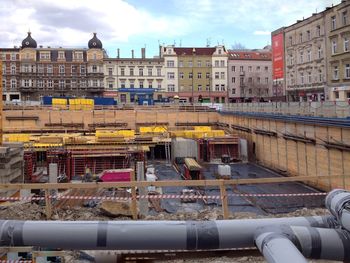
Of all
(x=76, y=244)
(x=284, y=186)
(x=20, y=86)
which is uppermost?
(x=20, y=86)

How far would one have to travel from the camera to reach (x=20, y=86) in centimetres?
7212

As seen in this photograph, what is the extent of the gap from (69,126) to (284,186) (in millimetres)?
27230

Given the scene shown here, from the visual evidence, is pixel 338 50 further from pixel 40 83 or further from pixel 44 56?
pixel 44 56

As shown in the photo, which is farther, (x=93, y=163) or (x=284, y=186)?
(x=93, y=163)

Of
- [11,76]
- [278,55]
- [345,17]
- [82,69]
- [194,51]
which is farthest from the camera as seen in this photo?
[194,51]

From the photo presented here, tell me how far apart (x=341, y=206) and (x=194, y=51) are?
2832 inches

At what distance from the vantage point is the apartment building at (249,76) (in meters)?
79.3

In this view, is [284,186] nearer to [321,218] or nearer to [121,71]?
[321,218]

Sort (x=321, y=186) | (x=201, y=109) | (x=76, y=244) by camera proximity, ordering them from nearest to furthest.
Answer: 1. (x=76, y=244)
2. (x=321, y=186)
3. (x=201, y=109)

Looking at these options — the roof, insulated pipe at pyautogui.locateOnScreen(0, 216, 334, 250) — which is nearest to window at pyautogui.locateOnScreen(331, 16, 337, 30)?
insulated pipe at pyautogui.locateOnScreen(0, 216, 334, 250)

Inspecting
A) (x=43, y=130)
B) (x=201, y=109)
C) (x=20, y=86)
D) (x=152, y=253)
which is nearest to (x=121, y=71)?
(x=20, y=86)

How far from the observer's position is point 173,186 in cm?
1163

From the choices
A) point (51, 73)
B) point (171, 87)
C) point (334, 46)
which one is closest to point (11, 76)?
point (51, 73)

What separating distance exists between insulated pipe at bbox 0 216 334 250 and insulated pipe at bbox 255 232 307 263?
39 centimetres
